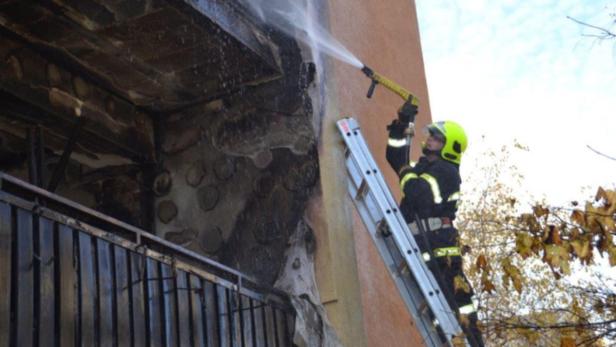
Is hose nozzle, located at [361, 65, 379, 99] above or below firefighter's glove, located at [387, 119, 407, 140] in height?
above

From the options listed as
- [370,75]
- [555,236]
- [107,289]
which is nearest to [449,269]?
[370,75]

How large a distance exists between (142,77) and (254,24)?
1.04 metres

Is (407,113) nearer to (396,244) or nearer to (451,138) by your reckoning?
(451,138)

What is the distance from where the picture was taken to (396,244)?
324 inches

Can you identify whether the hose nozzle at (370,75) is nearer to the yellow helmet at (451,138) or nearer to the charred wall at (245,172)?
the charred wall at (245,172)

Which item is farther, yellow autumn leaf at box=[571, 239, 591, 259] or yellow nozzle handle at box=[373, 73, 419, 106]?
yellow nozzle handle at box=[373, 73, 419, 106]

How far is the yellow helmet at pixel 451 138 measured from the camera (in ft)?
31.5

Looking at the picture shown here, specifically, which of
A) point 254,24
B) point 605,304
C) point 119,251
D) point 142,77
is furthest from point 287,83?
point 605,304

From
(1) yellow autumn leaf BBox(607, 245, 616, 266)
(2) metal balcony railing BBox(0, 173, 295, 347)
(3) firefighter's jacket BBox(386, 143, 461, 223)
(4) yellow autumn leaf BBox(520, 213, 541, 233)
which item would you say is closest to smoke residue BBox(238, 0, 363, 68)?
(3) firefighter's jacket BBox(386, 143, 461, 223)

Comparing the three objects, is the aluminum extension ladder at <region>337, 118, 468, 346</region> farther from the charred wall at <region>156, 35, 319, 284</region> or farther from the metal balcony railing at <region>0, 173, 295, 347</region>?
the metal balcony railing at <region>0, 173, 295, 347</region>

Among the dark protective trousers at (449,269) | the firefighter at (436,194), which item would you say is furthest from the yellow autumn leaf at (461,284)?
the firefighter at (436,194)

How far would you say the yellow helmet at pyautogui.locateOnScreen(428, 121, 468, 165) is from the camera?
9.59 m

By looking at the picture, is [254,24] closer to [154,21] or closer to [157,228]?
[154,21]

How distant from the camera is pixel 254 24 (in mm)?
8430
